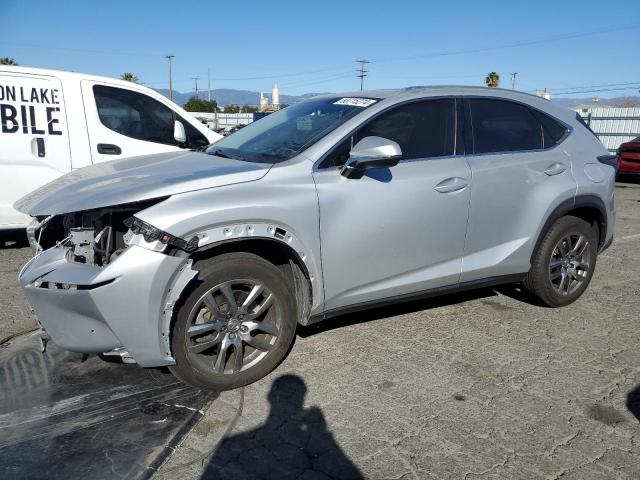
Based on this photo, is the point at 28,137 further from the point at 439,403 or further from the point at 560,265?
the point at 560,265

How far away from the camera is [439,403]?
308cm

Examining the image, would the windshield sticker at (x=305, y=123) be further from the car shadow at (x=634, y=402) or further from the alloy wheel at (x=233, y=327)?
the car shadow at (x=634, y=402)

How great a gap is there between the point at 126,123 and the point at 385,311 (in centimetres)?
Answer: 375

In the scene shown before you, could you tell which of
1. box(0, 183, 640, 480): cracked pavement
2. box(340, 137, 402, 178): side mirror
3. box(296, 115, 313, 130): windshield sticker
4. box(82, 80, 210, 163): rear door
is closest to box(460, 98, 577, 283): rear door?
box(0, 183, 640, 480): cracked pavement

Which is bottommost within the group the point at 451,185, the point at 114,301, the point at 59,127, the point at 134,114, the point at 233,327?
the point at 233,327

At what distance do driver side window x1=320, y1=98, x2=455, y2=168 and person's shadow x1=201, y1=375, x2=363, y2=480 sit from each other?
5.62 feet

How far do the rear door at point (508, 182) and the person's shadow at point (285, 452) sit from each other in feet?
5.63

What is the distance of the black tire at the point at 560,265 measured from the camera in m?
4.34

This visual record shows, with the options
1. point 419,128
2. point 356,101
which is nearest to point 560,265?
point 419,128

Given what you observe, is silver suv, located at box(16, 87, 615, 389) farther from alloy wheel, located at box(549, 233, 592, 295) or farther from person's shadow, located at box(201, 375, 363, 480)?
person's shadow, located at box(201, 375, 363, 480)

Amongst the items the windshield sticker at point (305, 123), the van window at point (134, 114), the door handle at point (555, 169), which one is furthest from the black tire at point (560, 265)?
the van window at point (134, 114)

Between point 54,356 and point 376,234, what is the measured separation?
2.30 m

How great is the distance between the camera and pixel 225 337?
3064 millimetres

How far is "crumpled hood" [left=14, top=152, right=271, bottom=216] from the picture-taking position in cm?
280
